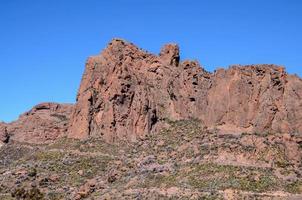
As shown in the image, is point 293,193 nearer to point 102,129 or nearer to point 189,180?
point 189,180

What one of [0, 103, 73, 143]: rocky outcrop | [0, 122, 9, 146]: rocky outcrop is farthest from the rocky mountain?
[0, 122, 9, 146]: rocky outcrop

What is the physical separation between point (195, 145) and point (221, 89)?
11422 millimetres

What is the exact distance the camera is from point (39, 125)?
146 meters

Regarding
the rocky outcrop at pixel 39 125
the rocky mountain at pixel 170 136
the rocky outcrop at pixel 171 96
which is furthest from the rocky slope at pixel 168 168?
the rocky outcrop at pixel 39 125

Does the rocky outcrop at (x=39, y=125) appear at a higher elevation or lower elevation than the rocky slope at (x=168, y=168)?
higher

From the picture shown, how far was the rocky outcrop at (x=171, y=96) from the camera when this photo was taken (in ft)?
332

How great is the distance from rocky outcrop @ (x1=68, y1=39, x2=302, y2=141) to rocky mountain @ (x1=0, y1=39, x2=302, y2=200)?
16cm

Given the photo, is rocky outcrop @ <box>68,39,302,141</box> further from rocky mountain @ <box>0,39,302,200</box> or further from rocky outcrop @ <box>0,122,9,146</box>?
rocky outcrop @ <box>0,122,9,146</box>

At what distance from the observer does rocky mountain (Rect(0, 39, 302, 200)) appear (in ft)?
291

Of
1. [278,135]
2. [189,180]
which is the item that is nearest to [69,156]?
[189,180]

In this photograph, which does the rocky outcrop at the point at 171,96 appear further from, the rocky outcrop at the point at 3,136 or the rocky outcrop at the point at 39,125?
the rocky outcrop at the point at 3,136

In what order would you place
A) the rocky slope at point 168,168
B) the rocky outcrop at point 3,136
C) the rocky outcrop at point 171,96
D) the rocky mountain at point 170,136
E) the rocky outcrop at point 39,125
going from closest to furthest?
the rocky slope at point 168,168
the rocky mountain at point 170,136
the rocky outcrop at point 171,96
the rocky outcrop at point 39,125
the rocky outcrop at point 3,136

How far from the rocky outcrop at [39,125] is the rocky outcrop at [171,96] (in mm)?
26908

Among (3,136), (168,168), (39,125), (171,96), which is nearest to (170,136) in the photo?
(171,96)
